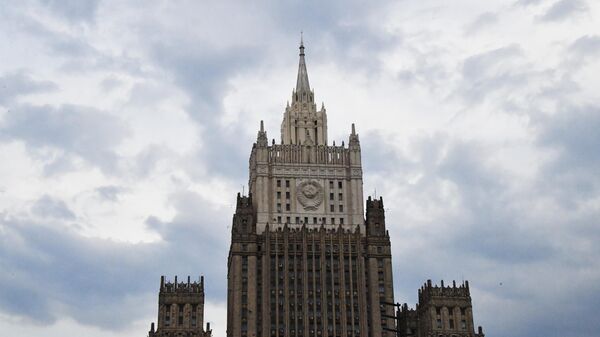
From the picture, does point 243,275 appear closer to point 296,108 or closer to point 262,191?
point 262,191

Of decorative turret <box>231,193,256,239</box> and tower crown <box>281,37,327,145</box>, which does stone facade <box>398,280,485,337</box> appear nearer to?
decorative turret <box>231,193,256,239</box>

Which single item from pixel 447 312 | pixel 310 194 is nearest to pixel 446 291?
pixel 447 312

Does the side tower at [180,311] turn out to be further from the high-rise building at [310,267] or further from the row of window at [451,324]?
the row of window at [451,324]

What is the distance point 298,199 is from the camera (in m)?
178

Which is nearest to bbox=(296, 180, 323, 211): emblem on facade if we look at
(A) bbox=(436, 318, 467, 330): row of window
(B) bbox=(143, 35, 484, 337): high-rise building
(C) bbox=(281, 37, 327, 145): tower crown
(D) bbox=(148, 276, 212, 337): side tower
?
(B) bbox=(143, 35, 484, 337): high-rise building

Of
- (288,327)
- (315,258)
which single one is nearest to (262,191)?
(315,258)

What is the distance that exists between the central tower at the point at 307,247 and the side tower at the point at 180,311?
7075mm

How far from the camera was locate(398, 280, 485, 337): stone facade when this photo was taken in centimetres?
16250

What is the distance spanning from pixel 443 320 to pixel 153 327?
59.9m

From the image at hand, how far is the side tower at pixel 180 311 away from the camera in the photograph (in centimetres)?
15788

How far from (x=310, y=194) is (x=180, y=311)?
39828mm

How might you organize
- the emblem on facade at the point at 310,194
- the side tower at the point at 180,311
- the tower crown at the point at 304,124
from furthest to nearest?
1. the tower crown at the point at 304,124
2. the emblem on facade at the point at 310,194
3. the side tower at the point at 180,311

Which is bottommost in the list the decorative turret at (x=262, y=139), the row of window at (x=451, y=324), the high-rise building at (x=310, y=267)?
the row of window at (x=451, y=324)

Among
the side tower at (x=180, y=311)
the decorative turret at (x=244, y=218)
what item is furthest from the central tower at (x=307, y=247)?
the side tower at (x=180, y=311)
